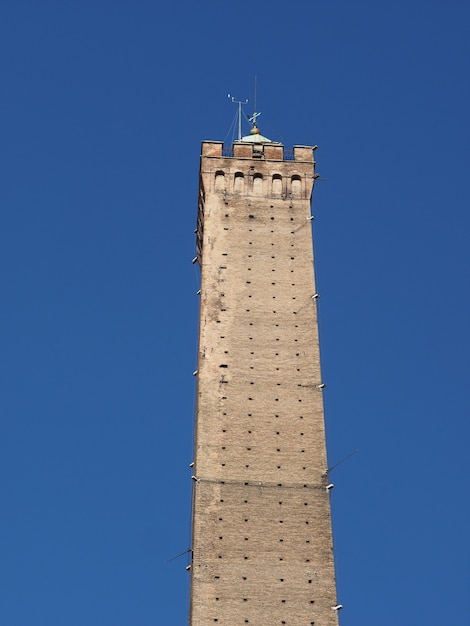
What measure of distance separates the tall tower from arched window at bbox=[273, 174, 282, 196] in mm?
52

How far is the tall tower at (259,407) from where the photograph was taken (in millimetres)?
26984

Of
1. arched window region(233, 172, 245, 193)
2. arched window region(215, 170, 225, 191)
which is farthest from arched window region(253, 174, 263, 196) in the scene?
arched window region(215, 170, 225, 191)

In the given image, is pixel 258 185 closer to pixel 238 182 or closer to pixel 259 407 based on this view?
pixel 238 182

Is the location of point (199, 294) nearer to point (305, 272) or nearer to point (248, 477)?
point (305, 272)

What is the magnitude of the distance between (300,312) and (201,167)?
582 centimetres

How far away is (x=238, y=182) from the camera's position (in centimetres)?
3419

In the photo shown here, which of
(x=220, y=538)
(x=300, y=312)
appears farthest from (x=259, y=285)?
(x=220, y=538)

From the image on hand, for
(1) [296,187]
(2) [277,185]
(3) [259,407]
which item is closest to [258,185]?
(2) [277,185]

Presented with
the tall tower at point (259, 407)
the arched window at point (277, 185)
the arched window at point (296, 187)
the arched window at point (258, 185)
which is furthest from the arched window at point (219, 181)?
the arched window at point (296, 187)

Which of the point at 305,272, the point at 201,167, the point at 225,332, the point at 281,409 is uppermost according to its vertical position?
the point at 201,167

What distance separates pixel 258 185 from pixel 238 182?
0.57m

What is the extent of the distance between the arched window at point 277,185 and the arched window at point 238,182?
2.98ft

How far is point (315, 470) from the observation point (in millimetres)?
28703

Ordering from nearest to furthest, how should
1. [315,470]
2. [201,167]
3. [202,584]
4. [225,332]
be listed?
1. [202,584]
2. [315,470]
3. [225,332]
4. [201,167]
